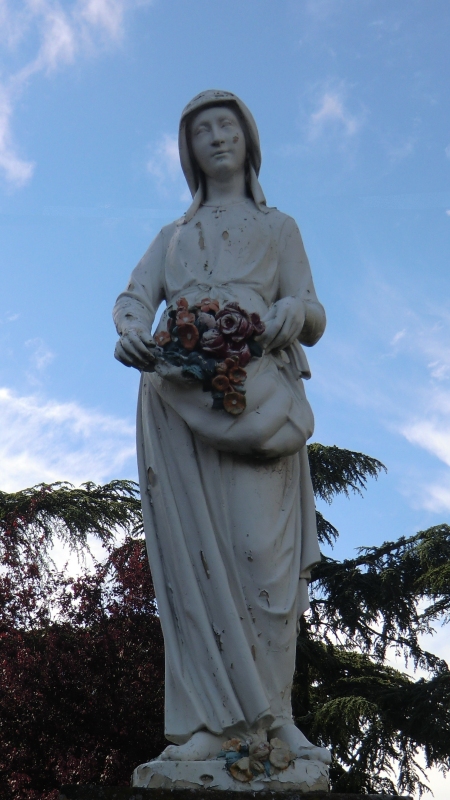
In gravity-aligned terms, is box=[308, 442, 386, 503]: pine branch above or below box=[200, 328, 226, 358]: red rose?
above

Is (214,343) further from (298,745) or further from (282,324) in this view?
(298,745)

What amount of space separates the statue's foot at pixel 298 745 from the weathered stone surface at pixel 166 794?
0.32 metres

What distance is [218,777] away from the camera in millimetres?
4336

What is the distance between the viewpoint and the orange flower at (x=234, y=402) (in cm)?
486

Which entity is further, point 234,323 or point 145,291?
point 145,291

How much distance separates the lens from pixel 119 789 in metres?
4.05

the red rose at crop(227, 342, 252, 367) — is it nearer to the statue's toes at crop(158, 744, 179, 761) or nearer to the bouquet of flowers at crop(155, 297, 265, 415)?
the bouquet of flowers at crop(155, 297, 265, 415)

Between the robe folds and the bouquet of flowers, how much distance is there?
0.09 m

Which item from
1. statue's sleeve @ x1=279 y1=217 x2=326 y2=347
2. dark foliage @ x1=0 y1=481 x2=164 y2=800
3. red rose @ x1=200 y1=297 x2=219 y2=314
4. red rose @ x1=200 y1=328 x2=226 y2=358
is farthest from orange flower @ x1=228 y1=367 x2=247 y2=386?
dark foliage @ x1=0 y1=481 x2=164 y2=800

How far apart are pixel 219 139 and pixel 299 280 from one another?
0.92 m

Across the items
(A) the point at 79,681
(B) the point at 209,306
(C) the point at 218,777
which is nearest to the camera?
(C) the point at 218,777

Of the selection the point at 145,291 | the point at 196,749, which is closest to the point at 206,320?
the point at 145,291

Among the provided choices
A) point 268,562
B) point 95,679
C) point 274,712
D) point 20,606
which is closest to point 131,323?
point 268,562

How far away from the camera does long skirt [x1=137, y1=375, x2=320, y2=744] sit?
15.4ft
